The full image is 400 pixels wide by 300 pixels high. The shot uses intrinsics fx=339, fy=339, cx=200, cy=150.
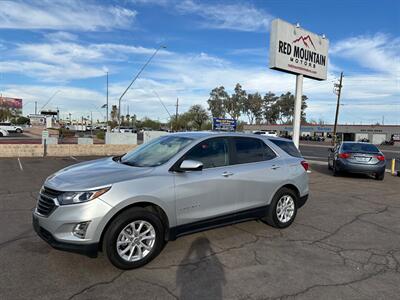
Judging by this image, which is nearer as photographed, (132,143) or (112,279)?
(112,279)

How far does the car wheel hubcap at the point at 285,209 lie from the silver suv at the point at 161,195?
18 mm

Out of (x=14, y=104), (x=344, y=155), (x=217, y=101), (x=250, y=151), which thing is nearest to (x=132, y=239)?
(x=250, y=151)

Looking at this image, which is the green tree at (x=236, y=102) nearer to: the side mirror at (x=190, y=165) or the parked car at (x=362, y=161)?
the parked car at (x=362, y=161)

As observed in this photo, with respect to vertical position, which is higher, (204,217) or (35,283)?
(204,217)

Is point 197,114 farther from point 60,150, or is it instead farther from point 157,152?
point 157,152

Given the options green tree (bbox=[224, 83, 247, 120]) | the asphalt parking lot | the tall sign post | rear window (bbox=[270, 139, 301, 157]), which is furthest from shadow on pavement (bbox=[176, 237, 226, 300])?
green tree (bbox=[224, 83, 247, 120])

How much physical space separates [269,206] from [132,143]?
690 inches

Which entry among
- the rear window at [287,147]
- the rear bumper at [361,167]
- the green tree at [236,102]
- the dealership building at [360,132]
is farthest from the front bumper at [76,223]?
the green tree at [236,102]

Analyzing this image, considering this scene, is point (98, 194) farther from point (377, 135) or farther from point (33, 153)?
point (377, 135)

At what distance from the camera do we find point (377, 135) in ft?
245

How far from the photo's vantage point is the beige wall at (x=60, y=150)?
18.1 metres

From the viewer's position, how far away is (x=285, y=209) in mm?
5953

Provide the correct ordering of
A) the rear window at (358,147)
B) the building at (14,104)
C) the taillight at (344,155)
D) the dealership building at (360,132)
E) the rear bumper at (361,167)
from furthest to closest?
1. the building at (14,104)
2. the dealership building at (360,132)
3. the rear window at (358,147)
4. the taillight at (344,155)
5. the rear bumper at (361,167)

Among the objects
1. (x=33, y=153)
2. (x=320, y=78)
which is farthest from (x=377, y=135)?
(x=33, y=153)
